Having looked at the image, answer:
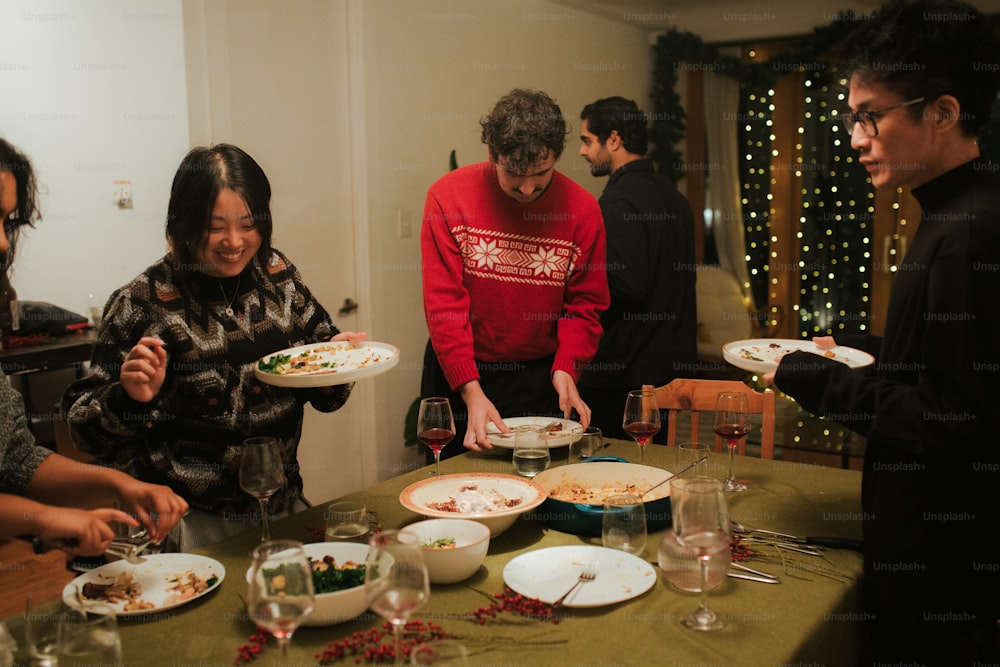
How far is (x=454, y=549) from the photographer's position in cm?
149

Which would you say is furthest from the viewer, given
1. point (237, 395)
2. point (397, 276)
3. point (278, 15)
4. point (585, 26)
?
point (585, 26)

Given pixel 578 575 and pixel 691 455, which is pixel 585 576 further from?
pixel 691 455

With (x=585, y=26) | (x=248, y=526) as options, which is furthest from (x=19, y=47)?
(x=248, y=526)

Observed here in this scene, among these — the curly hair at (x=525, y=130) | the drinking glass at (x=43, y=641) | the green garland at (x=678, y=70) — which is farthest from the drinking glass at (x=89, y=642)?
the green garland at (x=678, y=70)

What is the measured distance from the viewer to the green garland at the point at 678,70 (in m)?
6.27

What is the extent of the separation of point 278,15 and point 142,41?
1.63m

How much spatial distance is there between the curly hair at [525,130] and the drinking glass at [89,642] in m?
1.66

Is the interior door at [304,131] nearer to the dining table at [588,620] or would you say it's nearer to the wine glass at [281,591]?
the dining table at [588,620]

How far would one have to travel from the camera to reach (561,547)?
5.38 feet

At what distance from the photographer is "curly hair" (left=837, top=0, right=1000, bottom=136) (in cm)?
153

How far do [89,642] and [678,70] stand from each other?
631 cm

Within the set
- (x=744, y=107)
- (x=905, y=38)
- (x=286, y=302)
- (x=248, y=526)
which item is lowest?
(x=248, y=526)

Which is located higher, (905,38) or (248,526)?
(905,38)

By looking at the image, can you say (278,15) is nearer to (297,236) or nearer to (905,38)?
(297,236)
